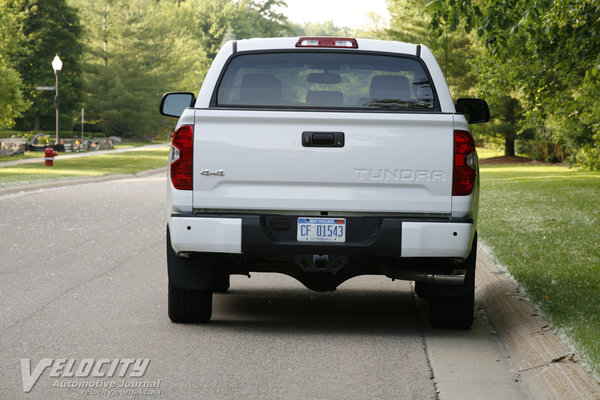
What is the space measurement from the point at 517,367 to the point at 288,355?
150cm

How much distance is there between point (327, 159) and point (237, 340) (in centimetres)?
146

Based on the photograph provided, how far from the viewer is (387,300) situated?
9016mm

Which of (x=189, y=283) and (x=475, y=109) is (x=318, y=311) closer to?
(x=189, y=283)

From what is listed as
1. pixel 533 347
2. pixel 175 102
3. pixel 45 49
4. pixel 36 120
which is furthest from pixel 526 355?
pixel 36 120

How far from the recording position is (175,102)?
802cm

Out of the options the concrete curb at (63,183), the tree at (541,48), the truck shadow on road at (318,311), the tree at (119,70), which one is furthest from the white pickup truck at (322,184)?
the tree at (119,70)

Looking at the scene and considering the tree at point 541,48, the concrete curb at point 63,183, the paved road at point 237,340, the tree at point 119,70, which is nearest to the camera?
the paved road at point 237,340

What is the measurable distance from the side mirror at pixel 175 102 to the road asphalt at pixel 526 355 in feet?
9.15

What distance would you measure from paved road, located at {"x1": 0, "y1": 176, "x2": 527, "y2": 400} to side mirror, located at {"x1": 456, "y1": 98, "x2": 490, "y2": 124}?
1698 millimetres

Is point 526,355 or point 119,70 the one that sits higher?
point 119,70

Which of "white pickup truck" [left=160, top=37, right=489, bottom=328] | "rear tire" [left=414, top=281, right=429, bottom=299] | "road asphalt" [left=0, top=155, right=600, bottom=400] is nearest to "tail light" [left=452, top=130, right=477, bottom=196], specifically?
"white pickup truck" [left=160, top=37, right=489, bottom=328]

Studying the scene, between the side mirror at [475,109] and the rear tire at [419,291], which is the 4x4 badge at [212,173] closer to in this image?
the side mirror at [475,109]

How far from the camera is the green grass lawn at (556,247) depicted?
711 centimetres

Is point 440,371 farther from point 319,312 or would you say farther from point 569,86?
point 569,86
